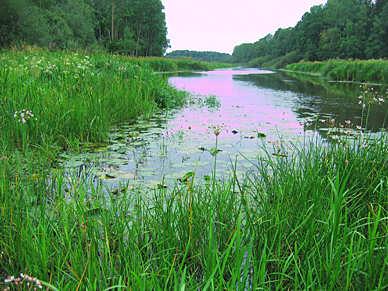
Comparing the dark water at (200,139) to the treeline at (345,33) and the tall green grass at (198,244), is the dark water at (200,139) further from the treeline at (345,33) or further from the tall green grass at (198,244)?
the treeline at (345,33)

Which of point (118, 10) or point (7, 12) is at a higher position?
point (118, 10)

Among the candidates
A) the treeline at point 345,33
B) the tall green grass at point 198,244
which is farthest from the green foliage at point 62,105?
the treeline at point 345,33

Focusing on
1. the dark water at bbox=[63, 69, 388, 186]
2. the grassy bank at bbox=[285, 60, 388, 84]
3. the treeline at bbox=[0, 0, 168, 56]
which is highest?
the treeline at bbox=[0, 0, 168, 56]

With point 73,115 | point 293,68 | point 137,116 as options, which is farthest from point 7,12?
point 293,68

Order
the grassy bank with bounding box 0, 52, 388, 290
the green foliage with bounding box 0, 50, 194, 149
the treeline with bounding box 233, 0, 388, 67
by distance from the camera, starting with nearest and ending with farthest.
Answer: the grassy bank with bounding box 0, 52, 388, 290
the green foliage with bounding box 0, 50, 194, 149
the treeline with bounding box 233, 0, 388, 67

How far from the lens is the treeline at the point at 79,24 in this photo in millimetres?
29016

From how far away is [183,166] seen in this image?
451 centimetres

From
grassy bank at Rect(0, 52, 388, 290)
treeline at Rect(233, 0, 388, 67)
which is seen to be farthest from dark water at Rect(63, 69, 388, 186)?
treeline at Rect(233, 0, 388, 67)

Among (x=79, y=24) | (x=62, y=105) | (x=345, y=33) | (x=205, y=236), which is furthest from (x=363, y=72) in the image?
(x=345, y=33)

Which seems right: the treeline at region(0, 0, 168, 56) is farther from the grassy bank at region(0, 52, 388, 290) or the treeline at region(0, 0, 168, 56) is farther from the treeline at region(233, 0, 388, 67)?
the treeline at region(233, 0, 388, 67)

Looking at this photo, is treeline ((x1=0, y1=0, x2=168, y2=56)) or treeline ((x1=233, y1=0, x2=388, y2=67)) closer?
treeline ((x1=0, y1=0, x2=168, y2=56))

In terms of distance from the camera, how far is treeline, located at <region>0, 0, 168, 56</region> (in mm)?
29016

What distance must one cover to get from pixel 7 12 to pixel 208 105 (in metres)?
25.2

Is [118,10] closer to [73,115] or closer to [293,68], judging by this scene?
[293,68]
